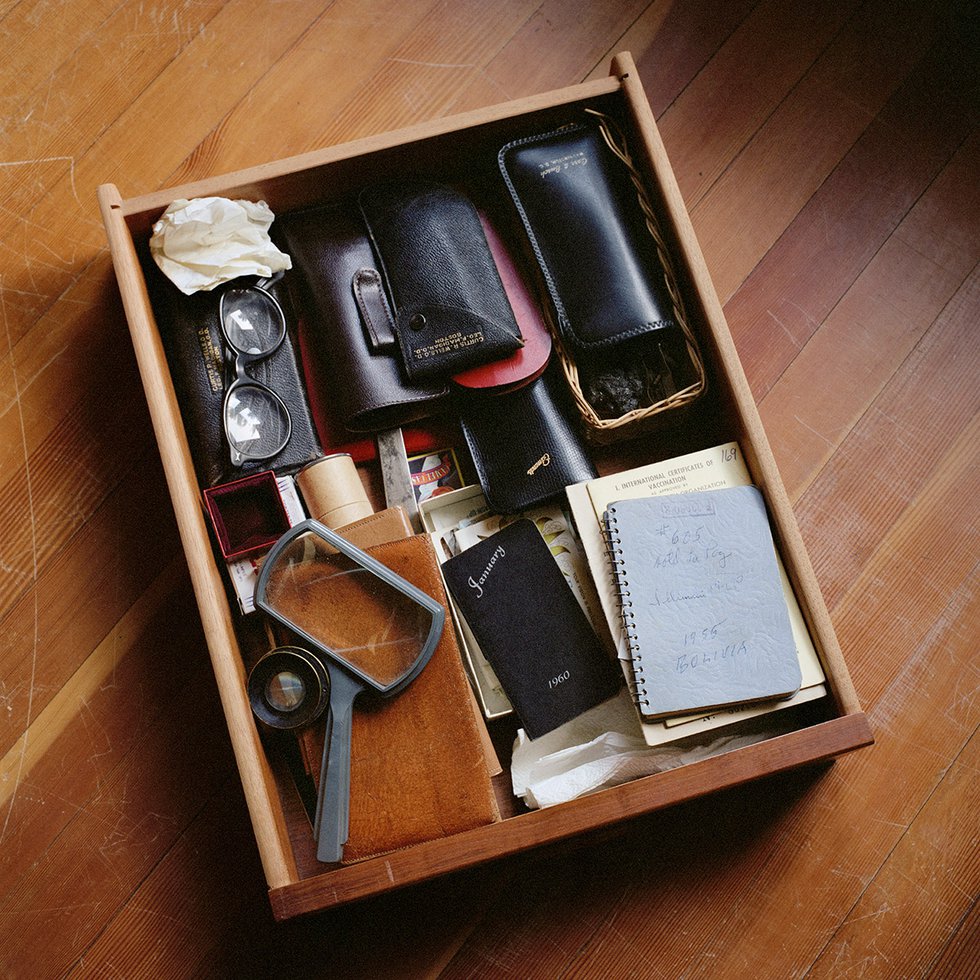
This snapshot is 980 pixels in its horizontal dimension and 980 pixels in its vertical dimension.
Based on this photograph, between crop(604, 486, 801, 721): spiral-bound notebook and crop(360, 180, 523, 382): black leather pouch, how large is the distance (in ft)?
0.87

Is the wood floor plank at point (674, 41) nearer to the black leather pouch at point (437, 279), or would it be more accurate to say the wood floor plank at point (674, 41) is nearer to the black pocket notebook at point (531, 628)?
the black leather pouch at point (437, 279)

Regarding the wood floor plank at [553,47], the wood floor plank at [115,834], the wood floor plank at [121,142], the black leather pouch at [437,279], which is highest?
the wood floor plank at [121,142]

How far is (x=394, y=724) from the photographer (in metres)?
0.89

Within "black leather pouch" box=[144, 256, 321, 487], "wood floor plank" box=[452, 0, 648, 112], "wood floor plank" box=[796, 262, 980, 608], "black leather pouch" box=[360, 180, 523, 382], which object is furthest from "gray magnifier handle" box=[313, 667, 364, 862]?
"wood floor plank" box=[452, 0, 648, 112]

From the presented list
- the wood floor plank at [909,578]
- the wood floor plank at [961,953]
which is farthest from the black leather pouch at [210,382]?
the wood floor plank at [961,953]

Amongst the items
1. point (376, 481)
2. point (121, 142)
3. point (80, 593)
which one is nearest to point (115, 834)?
point (80, 593)

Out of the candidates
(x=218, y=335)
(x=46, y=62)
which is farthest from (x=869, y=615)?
(x=46, y=62)

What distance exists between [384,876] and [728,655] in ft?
1.43

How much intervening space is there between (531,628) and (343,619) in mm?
222

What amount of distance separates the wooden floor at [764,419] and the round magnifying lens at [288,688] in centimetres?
17

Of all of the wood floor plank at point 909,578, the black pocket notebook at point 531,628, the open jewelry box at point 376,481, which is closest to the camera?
the open jewelry box at point 376,481

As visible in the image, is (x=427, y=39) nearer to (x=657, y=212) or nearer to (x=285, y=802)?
(x=657, y=212)

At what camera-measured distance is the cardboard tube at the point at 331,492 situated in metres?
0.96

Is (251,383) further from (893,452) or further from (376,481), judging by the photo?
(893,452)
